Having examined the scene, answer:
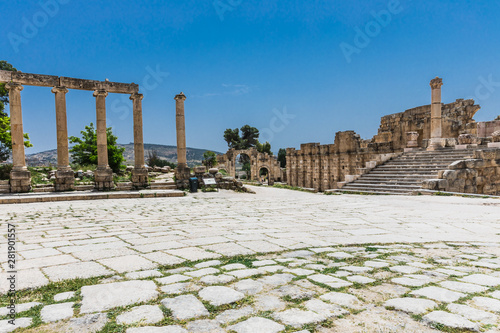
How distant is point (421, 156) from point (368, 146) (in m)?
5.42

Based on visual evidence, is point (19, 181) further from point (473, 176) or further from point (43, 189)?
point (473, 176)

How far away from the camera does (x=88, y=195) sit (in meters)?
12.7

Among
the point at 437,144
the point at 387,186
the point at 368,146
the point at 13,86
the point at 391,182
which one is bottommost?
the point at 387,186

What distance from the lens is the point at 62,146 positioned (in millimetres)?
15164

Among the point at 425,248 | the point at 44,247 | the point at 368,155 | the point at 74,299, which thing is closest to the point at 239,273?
the point at 74,299

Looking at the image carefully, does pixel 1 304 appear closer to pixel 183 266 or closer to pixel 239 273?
pixel 183 266

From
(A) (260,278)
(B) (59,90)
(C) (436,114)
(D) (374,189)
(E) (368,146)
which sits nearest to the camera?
(A) (260,278)

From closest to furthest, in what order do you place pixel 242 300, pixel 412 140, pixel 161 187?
pixel 242 300
pixel 161 187
pixel 412 140

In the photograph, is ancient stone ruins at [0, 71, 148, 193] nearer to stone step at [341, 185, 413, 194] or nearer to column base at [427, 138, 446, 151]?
stone step at [341, 185, 413, 194]

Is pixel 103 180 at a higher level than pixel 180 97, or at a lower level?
lower

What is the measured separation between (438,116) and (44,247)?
61.3ft

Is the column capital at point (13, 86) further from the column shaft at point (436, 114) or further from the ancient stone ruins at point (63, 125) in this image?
the column shaft at point (436, 114)

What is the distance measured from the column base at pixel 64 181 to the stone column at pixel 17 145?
1119 mm

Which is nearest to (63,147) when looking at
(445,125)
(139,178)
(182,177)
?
(139,178)
